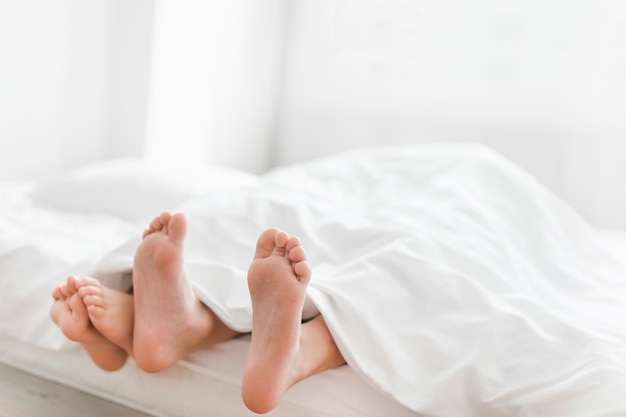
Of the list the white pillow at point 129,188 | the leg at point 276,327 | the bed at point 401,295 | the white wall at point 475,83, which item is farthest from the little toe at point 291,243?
the white wall at point 475,83

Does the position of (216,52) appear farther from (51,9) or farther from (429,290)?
(429,290)

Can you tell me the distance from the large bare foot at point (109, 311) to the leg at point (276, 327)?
0.74ft

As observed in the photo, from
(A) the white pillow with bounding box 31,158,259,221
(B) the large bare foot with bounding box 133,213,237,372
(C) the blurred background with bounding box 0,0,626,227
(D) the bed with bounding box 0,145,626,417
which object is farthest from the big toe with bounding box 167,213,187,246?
(C) the blurred background with bounding box 0,0,626,227

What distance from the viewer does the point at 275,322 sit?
36.5 inches

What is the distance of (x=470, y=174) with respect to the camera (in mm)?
1635

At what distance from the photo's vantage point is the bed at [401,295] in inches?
37.6

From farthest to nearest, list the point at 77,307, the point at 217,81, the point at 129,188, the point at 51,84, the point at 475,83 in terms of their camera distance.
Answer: the point at 217,81 < the point at 475,83 < the point at 51,84 < the point at 129,188 < the point at 77,307

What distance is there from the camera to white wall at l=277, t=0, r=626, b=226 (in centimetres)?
262

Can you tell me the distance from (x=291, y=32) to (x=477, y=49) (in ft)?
3.08

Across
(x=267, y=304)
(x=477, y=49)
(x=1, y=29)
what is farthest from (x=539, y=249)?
(x=1, y=29)

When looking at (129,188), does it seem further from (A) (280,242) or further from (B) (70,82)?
(A) (280,242)

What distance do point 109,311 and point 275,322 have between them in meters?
0.29

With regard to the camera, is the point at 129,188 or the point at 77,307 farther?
the point at 129,188

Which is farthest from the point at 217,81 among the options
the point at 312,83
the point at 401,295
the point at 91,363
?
the point at 401,295
